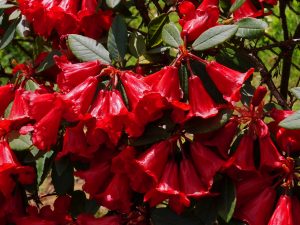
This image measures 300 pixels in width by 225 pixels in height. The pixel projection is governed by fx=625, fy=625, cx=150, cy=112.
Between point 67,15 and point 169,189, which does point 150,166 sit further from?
point 67,15

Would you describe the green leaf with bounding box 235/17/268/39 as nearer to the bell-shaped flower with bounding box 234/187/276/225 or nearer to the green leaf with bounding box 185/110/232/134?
the green leaf with bounding box 185/110/232/134

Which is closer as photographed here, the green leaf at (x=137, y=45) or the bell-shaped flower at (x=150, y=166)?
the bell-shaped flower at (x=150, y=166)

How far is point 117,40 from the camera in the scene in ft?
5.10

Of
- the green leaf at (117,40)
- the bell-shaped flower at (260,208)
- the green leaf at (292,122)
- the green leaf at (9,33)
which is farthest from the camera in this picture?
the green leaf at (9,33)

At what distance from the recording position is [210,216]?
1.47 meters

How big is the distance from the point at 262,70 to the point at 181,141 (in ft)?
1.31

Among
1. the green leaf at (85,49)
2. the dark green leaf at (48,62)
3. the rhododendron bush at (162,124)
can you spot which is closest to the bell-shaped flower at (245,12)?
the rhododendron bush at (162,124)

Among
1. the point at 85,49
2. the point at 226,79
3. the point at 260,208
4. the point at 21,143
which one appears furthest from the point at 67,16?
the point at 260,208

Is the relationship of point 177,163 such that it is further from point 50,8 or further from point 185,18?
point 50,8

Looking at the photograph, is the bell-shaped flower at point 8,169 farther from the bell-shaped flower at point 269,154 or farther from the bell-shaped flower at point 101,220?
the bell-shaped flower at point 269,154

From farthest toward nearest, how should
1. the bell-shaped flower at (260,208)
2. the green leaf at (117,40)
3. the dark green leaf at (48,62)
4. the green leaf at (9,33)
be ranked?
the green leaf at (9,33) → the dark green leaf at (48,62) → the green leaf at (117,40) → the bell-shaped flower at (260,208)

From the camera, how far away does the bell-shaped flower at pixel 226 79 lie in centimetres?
138

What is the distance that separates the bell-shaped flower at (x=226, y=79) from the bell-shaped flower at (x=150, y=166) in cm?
17

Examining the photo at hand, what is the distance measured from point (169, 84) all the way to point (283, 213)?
1.27ft
